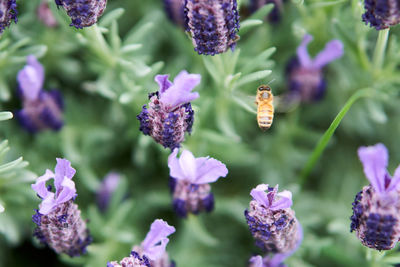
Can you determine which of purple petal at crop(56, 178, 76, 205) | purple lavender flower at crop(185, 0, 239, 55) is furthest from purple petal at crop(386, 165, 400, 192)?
purple petal at crop(56, 178, 76, 205)

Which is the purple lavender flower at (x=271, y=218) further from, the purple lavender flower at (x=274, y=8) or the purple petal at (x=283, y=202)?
the purple lavender flower at (x=274, y=8)

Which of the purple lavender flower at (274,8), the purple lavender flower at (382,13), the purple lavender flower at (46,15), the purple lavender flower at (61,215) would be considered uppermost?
the purple lavender flower at (46,15)

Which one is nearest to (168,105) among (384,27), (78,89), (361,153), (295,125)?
(361,153)

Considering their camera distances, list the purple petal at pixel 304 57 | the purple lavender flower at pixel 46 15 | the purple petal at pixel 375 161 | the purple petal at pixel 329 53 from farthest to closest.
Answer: the purple lavender flower at pixel 46 15, the purple petal at pixel 304 57, the purple petal at pixel 329 53, the purple petal at pixel 375 161

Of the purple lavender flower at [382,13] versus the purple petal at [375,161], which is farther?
the purple lavender flower at [382,13]

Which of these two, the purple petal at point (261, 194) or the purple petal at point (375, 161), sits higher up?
the purple petal at point (261, 194)

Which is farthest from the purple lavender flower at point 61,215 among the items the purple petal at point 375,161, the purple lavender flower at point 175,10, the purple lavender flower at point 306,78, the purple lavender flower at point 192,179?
the purple lavender flower at point 306,78

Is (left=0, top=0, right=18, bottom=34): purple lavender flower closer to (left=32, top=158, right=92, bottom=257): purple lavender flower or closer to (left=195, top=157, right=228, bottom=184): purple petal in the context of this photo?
(left=32, top=158, right=92, bottom=257): purple lavender flower

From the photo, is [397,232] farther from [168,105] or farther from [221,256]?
[221,256]
